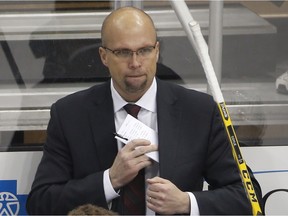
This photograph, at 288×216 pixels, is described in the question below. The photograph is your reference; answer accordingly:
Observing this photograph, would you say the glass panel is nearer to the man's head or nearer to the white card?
the man's head

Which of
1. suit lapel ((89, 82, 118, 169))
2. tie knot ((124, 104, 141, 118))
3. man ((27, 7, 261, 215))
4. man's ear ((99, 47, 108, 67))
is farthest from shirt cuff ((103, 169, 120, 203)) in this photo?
man's ear ((99, 47, 108, 67))

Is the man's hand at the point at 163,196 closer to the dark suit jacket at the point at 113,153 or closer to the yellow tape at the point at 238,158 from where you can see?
the dark suit jacket at the point at 113,153

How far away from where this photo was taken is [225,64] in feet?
12.9

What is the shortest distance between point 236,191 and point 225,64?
68 centimetres

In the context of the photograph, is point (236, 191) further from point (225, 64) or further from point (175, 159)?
point (225, 64)

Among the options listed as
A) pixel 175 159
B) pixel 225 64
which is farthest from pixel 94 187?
pixel 225 64

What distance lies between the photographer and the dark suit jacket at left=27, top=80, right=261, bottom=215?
351 cm

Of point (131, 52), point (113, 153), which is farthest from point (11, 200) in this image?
point (131, 52)

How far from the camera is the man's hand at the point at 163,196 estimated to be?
132 inches

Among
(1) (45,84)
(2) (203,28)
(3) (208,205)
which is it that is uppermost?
(2) (203,28)

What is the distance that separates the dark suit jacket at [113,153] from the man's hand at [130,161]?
10 centimetres

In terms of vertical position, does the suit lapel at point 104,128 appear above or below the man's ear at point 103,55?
below

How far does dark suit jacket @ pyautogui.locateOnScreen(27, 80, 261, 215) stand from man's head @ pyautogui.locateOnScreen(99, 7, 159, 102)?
194 mm

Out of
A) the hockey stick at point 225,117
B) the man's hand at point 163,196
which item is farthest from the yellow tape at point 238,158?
the man's hand at point 163,196
